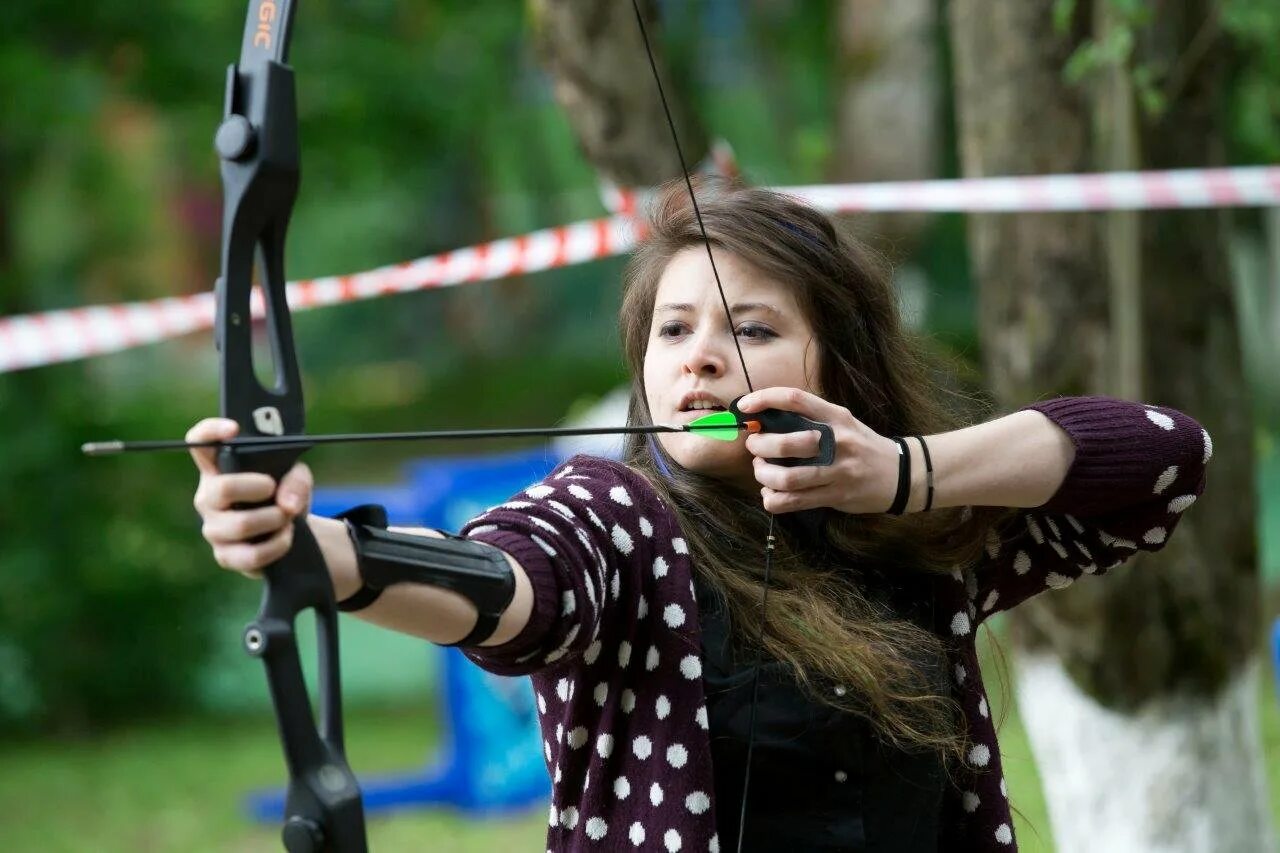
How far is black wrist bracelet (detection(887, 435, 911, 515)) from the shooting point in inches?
68.0

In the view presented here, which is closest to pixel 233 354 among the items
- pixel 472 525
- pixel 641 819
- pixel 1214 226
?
pixel 472 525

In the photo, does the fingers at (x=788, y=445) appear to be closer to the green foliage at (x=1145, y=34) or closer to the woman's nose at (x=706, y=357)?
the woman's nose at (x=706, y=357)

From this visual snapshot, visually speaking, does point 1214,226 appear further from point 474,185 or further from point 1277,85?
point 474,185

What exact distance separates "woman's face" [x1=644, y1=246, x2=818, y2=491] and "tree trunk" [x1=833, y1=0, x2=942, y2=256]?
17.3 feet

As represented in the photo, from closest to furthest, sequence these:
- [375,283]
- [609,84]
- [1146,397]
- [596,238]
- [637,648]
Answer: [637,648]
[1146,397]
[609,84]
[375,283]
[596,238]

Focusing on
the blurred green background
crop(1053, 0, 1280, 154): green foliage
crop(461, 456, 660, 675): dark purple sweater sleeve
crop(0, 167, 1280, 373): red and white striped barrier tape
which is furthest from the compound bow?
the blurred green background

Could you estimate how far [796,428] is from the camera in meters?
1.68

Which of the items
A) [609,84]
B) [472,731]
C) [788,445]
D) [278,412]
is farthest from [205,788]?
[278,412]

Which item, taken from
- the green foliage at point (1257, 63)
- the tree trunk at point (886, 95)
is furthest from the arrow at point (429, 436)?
the tree trunk at point (886, 95)

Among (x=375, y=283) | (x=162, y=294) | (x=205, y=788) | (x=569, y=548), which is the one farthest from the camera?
(x=162, y=294)

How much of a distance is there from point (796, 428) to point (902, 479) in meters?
0.14

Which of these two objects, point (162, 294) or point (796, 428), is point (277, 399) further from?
point (162, 294)

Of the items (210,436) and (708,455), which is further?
(708,455)

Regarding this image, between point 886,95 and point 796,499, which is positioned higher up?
point 886,95
